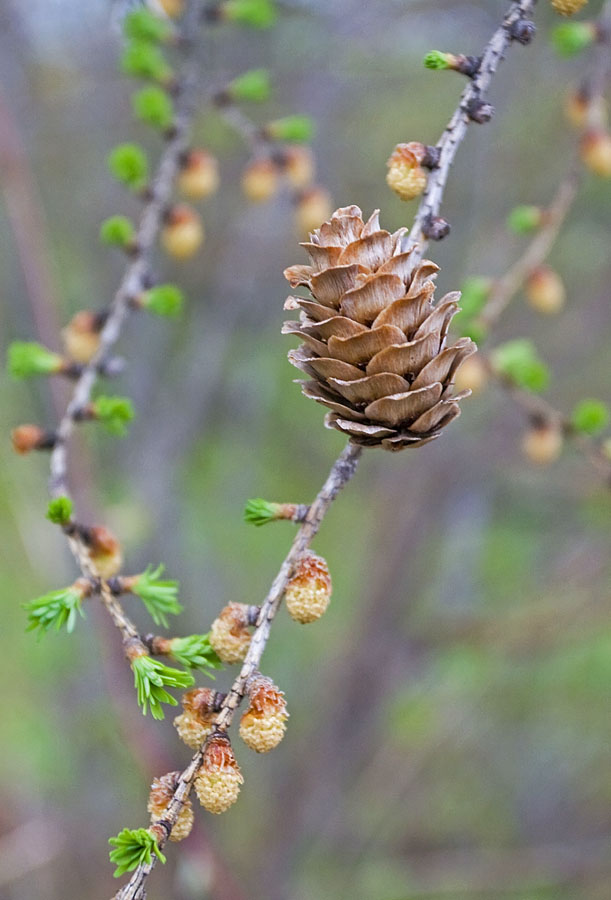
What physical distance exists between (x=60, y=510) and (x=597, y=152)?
1065 mm

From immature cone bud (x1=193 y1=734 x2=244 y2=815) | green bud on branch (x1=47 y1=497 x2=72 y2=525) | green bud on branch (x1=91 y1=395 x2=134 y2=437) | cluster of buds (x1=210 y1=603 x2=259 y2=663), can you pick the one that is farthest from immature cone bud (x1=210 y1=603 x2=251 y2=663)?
green bud on branch (x1=91 y1=395 x2=134 y2=437)

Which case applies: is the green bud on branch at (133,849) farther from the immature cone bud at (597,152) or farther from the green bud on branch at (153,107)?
the immature cone bud at (597,152)

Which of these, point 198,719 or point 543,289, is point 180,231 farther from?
point 198,719

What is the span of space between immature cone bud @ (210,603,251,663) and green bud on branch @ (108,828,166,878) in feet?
0.56

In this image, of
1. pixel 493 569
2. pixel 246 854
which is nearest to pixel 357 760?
pixel 246 854

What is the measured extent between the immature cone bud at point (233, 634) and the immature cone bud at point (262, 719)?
0.06 metres

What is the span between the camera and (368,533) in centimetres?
402

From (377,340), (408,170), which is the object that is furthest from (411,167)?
(377,340)

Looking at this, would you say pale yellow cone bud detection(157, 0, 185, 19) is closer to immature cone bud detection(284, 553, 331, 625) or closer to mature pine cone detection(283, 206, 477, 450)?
mature pine cone detection(283, 206, 477, 450)

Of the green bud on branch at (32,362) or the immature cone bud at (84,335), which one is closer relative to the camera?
the green bud on branch at (32,362)

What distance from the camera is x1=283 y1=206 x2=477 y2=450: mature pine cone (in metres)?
0.73

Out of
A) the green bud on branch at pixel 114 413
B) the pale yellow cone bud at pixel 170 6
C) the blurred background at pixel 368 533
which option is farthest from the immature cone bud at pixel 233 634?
the blurred background at pixel 368 533

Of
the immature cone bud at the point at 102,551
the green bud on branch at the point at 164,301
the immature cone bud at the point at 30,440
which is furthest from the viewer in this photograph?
the green bud on branch at the point at 164,301

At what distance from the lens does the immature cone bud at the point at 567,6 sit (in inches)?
34.8
